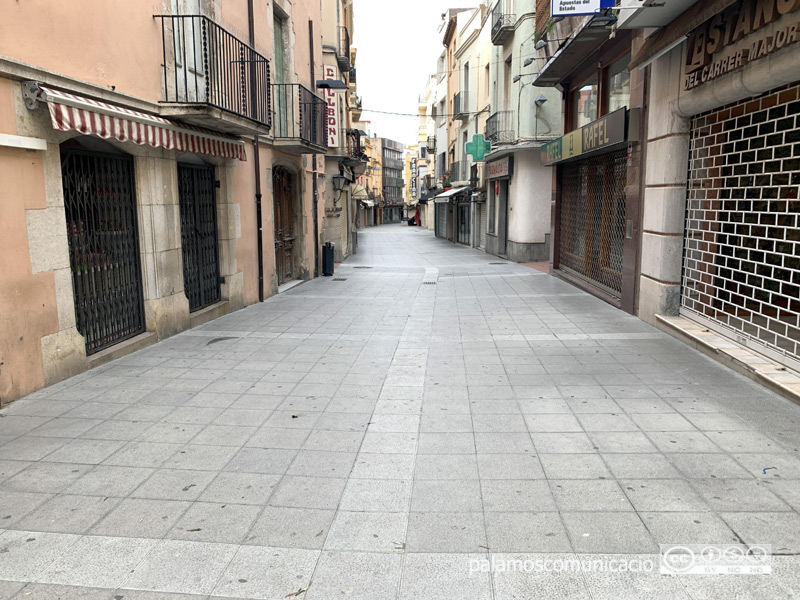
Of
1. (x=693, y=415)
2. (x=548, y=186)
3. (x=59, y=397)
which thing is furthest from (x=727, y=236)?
(x=548, y=186)

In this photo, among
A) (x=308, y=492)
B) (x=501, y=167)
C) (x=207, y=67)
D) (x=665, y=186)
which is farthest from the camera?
(x=501, y=167)

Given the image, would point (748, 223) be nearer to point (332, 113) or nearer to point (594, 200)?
point (594, 200)

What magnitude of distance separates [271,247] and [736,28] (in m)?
9.65

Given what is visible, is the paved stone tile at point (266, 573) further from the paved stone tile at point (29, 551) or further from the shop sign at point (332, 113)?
the shop sign at point (332, 113)

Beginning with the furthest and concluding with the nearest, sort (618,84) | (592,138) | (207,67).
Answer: (618,84) < (592,138) < (207,67)

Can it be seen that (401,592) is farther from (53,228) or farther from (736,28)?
(736,28)

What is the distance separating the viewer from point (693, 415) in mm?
4934

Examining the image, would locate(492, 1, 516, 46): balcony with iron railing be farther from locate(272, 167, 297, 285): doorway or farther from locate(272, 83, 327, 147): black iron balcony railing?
locate(272, 167, 297, 285): doorway

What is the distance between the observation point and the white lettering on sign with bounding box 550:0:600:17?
29.5 feet

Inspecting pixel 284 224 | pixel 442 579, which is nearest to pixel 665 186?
pixel 442 579

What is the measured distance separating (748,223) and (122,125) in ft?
24.5

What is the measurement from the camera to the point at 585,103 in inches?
544

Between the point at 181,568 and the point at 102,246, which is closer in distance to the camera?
the point at 181,568

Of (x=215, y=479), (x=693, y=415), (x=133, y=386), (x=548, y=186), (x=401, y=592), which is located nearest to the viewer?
(x=401, y=592)
